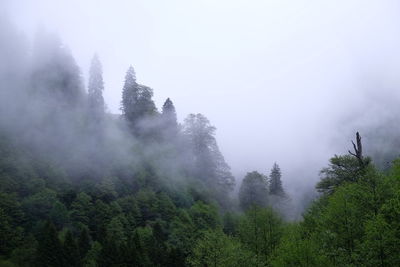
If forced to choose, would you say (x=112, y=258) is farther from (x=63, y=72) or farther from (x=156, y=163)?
(x=63, y=72)

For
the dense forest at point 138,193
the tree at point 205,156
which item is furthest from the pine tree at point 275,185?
the tree at point 205,156

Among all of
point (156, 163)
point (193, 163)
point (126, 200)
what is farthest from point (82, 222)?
point (193, 163)

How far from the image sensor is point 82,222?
64.3 m

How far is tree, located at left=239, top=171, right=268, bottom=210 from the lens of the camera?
89.4 metres

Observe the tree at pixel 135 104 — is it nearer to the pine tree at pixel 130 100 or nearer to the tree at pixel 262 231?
the pine tree at pixel 130 100

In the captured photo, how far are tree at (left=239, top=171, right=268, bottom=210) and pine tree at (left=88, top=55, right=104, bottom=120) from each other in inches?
1440

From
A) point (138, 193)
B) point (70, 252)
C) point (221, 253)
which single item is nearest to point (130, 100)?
point (138, 193)

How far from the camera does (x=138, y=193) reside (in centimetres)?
7531

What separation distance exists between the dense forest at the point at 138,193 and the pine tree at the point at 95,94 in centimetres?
27

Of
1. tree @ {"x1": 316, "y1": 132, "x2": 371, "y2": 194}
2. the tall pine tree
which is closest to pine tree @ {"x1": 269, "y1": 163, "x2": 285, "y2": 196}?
the tall pine tree

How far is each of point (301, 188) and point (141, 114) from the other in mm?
69461

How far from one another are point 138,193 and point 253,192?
2755 cm

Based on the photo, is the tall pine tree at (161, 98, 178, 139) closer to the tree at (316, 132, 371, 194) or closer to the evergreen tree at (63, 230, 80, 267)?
the evergreen tree at (63, 230, 80, 267)

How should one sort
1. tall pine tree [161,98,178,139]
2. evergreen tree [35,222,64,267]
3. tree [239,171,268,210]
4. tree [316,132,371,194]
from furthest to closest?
tall pine tree [161,98,178,139], tree [239,171,268,210], tree [316,132,371,194], evergreen tree [35,222,64,267]
